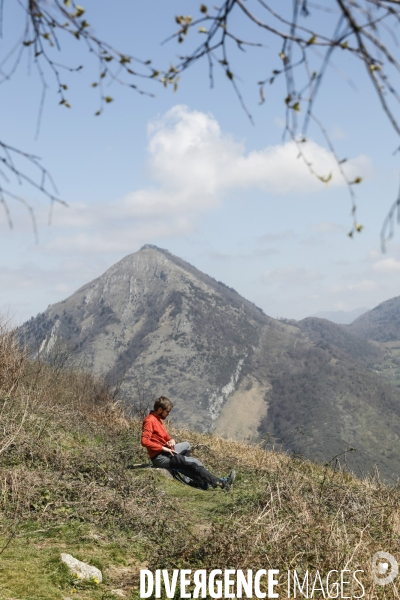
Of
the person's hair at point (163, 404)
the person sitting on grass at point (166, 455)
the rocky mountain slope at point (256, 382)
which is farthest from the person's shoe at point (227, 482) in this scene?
the rocky mountain slope at point (256, 382)

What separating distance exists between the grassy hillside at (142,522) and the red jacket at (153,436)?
21.8 inches

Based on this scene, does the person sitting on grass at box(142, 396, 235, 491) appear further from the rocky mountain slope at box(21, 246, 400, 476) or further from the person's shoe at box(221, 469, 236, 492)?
the rocky mountain slope at box(21, 246, 400, 476)

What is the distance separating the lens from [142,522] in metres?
6.54

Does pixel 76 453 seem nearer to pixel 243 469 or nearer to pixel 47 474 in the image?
pixel 47 474

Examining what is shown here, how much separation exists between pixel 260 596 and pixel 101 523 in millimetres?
2490

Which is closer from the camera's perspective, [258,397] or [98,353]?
[258,397]

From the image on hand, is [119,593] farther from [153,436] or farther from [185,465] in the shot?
[153,436]

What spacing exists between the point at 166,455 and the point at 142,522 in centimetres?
332

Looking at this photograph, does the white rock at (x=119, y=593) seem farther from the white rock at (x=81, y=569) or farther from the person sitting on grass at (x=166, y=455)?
the person sitting on grass at (x=166, y=455)

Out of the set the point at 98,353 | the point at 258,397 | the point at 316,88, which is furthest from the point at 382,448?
the point at 316,88

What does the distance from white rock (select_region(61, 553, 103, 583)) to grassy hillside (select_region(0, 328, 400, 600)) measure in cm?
8

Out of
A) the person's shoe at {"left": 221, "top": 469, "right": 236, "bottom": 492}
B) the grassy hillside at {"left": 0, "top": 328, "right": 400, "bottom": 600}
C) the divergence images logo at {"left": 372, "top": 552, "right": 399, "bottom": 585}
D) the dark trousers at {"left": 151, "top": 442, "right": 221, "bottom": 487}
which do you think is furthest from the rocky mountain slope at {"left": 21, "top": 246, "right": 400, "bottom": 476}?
the divergence images logo at {"left": 372, "top": 552, "right": 399, "bottom": 585}

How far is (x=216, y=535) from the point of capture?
5676mm

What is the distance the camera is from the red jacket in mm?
9781
